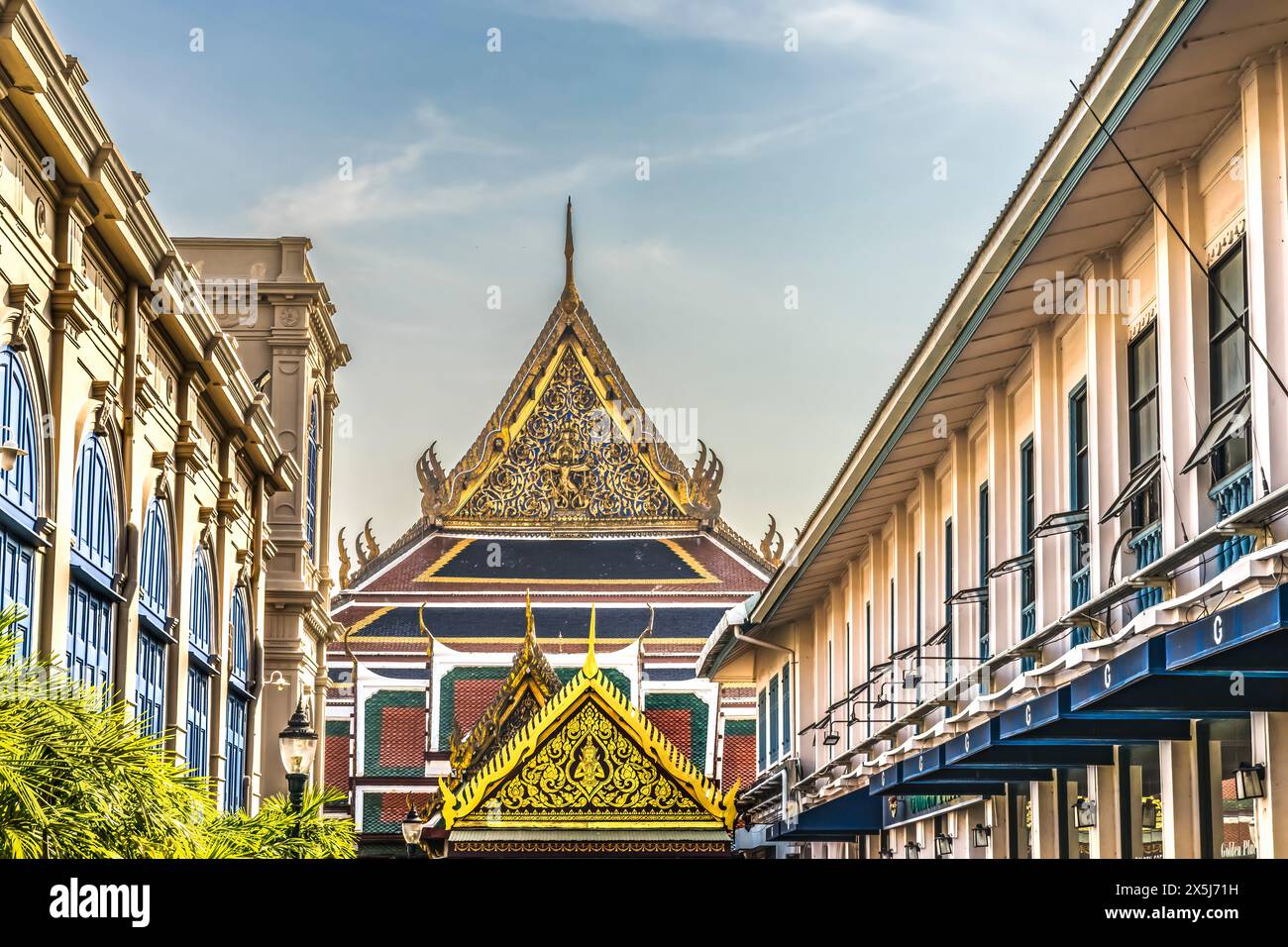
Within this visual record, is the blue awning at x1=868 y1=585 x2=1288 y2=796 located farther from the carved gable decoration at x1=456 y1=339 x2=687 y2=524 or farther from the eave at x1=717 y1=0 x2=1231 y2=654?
the carved gable decoration at x1=456 y1=339 x2=687 y2=524

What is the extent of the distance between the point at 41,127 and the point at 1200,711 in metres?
10.6

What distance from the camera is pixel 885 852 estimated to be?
91.7 feet

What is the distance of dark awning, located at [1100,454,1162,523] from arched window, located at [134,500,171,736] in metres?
12.8

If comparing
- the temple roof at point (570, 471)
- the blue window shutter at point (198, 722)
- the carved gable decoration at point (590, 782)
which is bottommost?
the carved gable decoration at point (590, 782)

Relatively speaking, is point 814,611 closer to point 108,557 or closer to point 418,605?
point 108,557

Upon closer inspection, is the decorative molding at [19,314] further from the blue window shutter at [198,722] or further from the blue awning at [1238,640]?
the blue window shutter at [198,722]

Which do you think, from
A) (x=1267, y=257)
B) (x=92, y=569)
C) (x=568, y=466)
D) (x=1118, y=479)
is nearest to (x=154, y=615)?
(x=92, y=569)

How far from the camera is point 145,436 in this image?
23.8 metres

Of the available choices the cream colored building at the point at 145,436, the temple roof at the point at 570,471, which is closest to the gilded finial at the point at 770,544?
the temple roof at the point at 570,471

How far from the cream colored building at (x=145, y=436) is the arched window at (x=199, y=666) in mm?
66

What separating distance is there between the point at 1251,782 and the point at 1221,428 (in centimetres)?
221

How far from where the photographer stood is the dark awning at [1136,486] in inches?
548

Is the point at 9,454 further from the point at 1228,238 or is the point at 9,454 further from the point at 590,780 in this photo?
the point at 590,780
